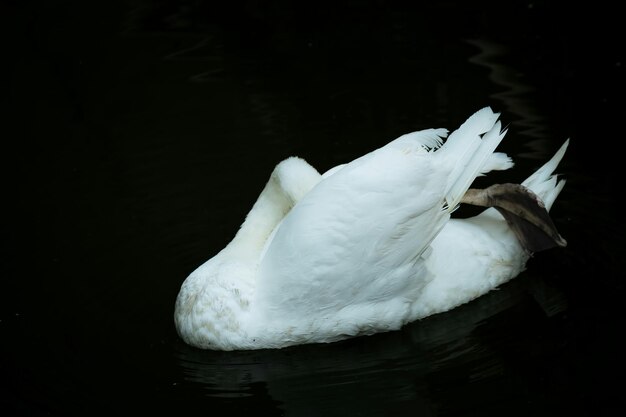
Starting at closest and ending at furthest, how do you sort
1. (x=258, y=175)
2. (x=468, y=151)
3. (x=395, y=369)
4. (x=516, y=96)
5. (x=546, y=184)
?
(x=395, y=369) → (x=468, y=151) → (x=546, y=184) → (x=258, y=175) → (x=516, y=96)

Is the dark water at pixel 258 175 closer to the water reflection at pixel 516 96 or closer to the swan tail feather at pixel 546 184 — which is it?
the water reflection at pixel 516 96

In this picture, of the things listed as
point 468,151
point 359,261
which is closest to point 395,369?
point 359,261

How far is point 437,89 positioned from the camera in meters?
8.97

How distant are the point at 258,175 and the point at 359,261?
2620mm

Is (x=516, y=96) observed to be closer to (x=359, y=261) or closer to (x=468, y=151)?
(x=468, y=151)

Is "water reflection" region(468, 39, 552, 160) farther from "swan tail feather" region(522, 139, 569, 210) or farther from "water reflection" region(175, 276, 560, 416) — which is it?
"water reflection" region(175, 276, 560, 416)

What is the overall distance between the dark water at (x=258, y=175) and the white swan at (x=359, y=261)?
15 cm

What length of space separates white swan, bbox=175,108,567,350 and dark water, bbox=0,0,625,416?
15cm

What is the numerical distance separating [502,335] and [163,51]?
6.43 meters

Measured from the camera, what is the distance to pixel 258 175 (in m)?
7.68

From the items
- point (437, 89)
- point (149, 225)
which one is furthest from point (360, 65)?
point (149, 225)

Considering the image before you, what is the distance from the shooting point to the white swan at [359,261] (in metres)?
5.20

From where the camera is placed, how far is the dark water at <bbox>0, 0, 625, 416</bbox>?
16.6 feet

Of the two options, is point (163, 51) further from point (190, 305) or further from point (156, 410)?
point (156, 410)
